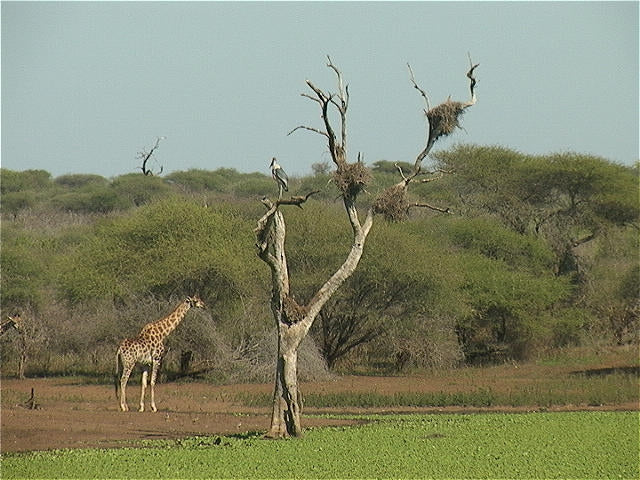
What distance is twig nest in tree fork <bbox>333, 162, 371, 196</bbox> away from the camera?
18.3 meters

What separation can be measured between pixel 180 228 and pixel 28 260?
7.50 metres

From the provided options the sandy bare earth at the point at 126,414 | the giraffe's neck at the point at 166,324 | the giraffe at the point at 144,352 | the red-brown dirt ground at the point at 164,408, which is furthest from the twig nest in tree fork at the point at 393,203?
the giraffe's neck at the point at 166,324

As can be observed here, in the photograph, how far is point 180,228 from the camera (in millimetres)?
37500

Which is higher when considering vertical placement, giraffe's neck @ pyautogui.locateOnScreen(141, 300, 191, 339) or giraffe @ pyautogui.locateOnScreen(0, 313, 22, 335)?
giraffe @ pyautogui.locateOnScreen(0, 313, 22, 335)

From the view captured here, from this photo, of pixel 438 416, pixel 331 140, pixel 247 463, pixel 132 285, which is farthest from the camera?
pixel 132 285

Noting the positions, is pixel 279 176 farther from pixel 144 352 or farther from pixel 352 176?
pixel 144 352

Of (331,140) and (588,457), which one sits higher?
(331,140)

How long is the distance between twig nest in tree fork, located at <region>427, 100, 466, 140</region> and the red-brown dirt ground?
6367 mm

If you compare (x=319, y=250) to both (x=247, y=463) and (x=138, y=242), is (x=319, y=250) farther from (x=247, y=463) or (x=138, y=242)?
(x=247, y=463)

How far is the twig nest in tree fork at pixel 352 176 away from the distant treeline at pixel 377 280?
1124 centimetres

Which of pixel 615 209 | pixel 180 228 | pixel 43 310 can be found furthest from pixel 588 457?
pixel 615 209

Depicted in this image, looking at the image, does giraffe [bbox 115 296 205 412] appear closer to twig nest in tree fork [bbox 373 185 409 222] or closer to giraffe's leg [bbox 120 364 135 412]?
giraffe's leg [bbox 120 364 135 412]

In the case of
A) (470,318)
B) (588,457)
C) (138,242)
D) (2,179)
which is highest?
(2,179)

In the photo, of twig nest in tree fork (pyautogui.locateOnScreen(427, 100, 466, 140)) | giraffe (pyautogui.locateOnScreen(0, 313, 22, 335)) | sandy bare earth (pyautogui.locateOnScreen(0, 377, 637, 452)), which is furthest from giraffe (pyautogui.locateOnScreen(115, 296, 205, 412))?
twig nest in tree fork (pyautogui.locateOnScreen(427, 100, 466, 140))
